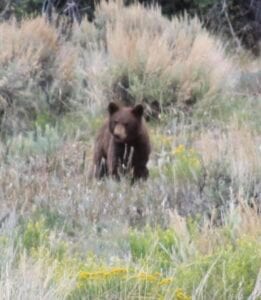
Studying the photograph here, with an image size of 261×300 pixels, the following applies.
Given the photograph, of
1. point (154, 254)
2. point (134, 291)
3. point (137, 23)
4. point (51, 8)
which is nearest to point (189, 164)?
point (154, 254)

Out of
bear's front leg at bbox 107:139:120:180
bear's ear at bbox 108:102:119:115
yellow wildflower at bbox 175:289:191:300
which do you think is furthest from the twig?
yellow wildflower at bbox 175:289:191:300

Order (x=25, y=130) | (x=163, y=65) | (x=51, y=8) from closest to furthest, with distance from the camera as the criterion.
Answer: (x=25, y=130)
(x=163, y=65)
(x=51, y=8)

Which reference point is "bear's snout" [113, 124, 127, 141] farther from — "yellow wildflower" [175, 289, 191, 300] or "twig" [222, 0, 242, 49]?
"twig" [222, 0, 242, 49]

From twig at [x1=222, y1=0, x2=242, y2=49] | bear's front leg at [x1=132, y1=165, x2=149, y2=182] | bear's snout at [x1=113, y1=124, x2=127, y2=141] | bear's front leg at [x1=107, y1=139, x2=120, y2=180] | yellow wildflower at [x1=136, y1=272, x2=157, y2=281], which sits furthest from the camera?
twig at [x1=222, y1=0, x2=242, y2=49]

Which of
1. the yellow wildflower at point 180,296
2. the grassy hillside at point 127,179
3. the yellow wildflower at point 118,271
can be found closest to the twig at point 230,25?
the grassy hillside at point 127,179

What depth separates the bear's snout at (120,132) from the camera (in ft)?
32.7

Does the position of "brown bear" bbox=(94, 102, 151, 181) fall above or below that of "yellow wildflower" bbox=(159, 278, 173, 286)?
below

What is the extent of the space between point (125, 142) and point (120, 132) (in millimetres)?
167

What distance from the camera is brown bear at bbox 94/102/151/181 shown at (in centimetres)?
1002

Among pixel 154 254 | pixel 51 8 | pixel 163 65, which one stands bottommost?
pixel 51 8

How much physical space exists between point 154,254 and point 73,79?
26.0ft

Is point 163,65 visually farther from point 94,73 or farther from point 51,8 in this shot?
point 51,8

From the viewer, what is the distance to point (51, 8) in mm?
19859

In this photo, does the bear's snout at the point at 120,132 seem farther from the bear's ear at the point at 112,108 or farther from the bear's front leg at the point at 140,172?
the bear's front leg at the point at 140,172
